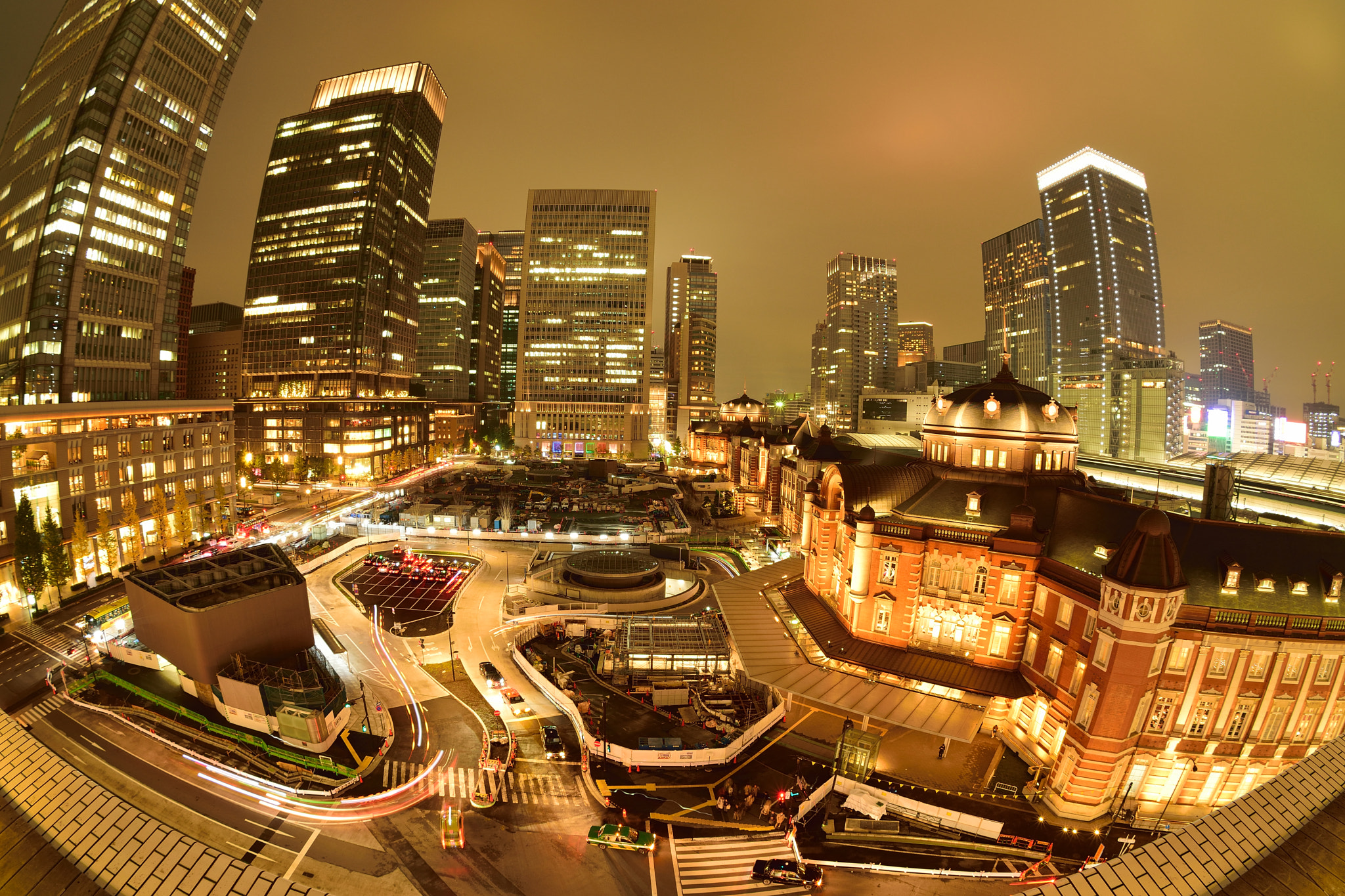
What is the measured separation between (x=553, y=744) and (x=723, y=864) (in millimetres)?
12550

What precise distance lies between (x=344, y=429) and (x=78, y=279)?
58.7 m

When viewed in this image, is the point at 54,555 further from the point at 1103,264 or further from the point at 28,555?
the point at 1103,264

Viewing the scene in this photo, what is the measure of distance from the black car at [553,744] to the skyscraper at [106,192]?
3414 inches

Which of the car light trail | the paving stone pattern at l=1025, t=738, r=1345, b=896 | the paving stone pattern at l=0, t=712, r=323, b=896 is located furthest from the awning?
the paving stone pattern at l=0, t=712, r=323, b=896

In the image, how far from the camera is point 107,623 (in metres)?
48.4

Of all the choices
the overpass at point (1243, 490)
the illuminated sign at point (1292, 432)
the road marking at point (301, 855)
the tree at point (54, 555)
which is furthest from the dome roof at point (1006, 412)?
the illuminated sign at point (1292, 432)

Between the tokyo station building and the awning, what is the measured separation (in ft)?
0.95

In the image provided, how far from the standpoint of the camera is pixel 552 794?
3030cm

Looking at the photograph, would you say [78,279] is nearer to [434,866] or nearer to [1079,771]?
[434,866]

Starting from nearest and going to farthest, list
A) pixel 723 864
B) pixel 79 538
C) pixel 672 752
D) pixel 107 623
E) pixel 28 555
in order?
1. pixel 723 864
2. pixel 672 752
3. pixel 107 623
4. pixel 28 555
5. pixel 79 538

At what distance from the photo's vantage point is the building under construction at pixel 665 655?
144 feet

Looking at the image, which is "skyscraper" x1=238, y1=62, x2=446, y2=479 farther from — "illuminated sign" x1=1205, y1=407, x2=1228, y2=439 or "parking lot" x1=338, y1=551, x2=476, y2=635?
"illuminated sign" x1=1205, y1=407, x2=1228, y2=439

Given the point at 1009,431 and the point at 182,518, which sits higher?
the point at 1009,431

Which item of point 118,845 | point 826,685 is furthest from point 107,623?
point 826,685
